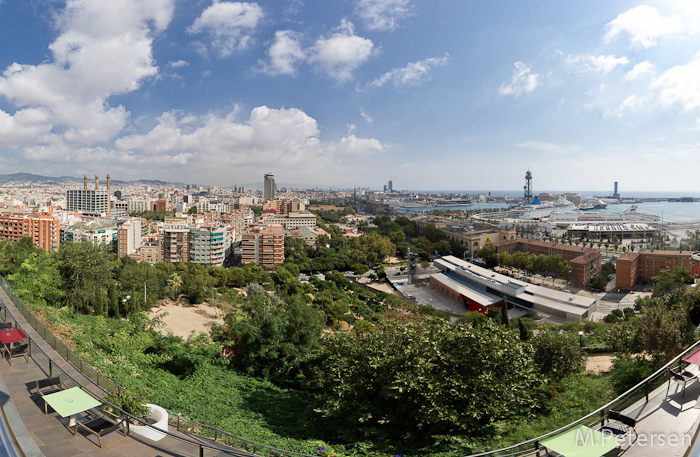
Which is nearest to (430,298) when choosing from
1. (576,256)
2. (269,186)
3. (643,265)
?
(576,256)

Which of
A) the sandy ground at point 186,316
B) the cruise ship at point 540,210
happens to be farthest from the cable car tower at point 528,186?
the sandy ground at point 186,316

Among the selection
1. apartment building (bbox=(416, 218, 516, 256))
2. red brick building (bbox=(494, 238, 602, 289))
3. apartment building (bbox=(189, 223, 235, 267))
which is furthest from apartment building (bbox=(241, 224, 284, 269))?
red brick building (bbox=(494, 238, 602, 289))

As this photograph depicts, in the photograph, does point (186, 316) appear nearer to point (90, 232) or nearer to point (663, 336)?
point (663, 336)

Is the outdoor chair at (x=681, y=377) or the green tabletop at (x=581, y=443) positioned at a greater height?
the outdoor chair at (x=681, y=377)

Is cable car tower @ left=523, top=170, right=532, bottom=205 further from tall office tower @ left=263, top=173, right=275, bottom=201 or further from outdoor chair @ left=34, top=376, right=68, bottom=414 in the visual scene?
outdoor chair @ left=34, top=376, right=68, bottom=414

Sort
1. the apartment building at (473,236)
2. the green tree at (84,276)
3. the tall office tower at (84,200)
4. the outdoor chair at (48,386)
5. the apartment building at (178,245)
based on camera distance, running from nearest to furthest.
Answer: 1. the outdoor chair at (48,386)
2. the green tree at (84,276)
3. the apartment building at (178,245)
4. the apartment building at (473,236)
5. the tall office tower at (84,200)

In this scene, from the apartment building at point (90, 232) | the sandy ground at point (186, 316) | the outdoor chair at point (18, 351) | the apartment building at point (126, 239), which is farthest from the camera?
the apartment building at point (90, 232)

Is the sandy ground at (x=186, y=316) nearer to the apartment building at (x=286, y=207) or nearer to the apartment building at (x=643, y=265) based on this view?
the apartment building at (x=643, y=265)
